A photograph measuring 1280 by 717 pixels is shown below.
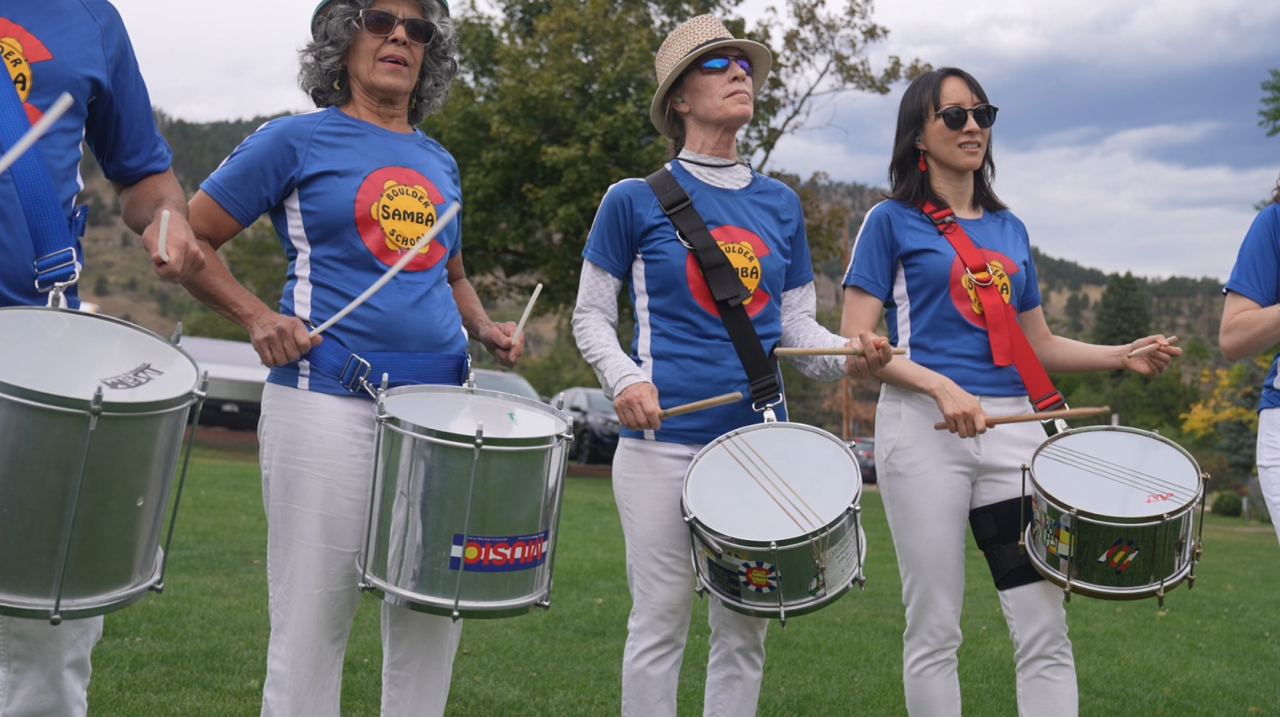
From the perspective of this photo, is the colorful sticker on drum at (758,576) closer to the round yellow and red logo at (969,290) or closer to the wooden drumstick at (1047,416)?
the wooden drumstick at (1047,416)

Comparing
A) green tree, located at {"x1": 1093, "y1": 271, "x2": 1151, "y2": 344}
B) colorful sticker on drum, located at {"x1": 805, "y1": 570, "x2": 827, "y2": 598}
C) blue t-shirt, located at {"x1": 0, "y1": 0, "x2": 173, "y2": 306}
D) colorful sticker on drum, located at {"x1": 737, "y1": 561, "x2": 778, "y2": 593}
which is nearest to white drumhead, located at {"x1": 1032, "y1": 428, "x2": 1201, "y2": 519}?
colorful sticker on drum, located at {"x1": 805, "y1": 570, "x2": 827, "y2": 598}

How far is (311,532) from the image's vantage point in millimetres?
2834

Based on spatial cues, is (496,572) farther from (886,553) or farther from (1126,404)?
(1126,404)

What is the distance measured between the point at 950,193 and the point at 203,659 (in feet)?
12.6

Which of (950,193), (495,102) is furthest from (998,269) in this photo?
(495,102)

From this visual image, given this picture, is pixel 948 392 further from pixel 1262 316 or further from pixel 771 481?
pixel 1262 316

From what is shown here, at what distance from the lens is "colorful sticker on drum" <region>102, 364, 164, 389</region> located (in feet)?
7.14

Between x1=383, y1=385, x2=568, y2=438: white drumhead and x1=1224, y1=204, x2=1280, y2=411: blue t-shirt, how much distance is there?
223 centimetres

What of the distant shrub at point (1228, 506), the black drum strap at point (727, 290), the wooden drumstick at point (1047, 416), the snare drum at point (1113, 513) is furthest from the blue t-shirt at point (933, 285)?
the distant shrub at point (1228, 506)

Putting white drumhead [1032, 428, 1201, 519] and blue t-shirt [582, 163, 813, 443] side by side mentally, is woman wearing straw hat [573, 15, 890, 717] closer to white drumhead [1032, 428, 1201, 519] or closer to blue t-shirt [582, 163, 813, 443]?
blue t-shirt [582, 163, 813, 443]

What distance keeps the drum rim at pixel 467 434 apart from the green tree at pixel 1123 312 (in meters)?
76.5

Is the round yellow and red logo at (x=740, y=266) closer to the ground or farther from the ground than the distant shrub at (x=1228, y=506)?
farther from the ground

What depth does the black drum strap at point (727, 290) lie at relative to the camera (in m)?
3.26

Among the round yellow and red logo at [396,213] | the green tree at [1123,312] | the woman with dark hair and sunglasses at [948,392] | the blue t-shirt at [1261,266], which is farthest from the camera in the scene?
the green tree at [1123,312]
